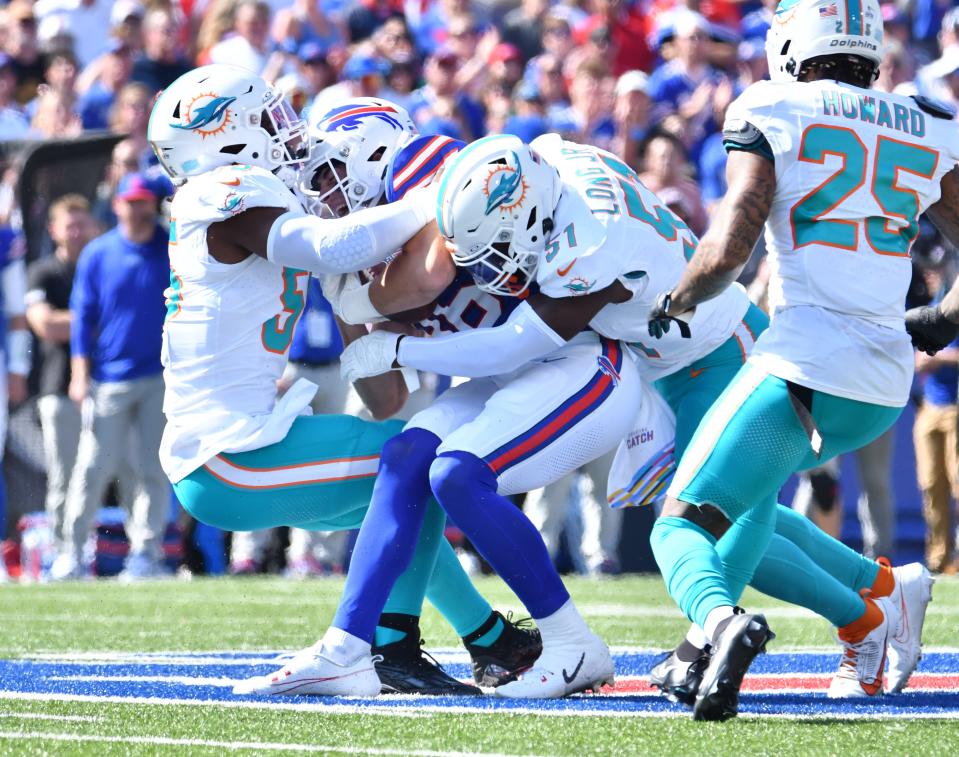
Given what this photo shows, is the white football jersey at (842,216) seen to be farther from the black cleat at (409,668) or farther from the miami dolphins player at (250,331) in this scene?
the black cleat at (409,668)

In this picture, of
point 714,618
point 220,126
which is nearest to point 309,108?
point 220,126

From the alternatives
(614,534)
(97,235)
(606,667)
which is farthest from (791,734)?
(97,235)

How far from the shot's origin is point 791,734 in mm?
3715

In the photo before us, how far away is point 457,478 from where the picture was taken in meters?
4.41

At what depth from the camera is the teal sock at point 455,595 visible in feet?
15.8

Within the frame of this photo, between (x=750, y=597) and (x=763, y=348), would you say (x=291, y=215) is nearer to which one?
(x=763, y=348)

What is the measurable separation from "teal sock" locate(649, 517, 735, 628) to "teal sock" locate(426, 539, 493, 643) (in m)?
0.80

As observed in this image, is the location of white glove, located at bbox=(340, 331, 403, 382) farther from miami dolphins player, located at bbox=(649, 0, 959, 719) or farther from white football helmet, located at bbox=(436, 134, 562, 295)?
miami dolphins player, located at bbox=(649, 0, 959, 719)

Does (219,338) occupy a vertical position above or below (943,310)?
below

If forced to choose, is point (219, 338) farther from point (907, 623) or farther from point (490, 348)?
point (907, 623)

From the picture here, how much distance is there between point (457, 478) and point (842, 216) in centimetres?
119

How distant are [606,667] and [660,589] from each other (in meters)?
4.04

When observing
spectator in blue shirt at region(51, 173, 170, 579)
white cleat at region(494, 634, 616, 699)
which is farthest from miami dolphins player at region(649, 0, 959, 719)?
spectator in blue shirt at region(51, 173, 170, 579)

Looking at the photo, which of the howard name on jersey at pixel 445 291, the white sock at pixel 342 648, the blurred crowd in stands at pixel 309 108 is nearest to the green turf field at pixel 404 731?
the white sock at pixel 342 648
